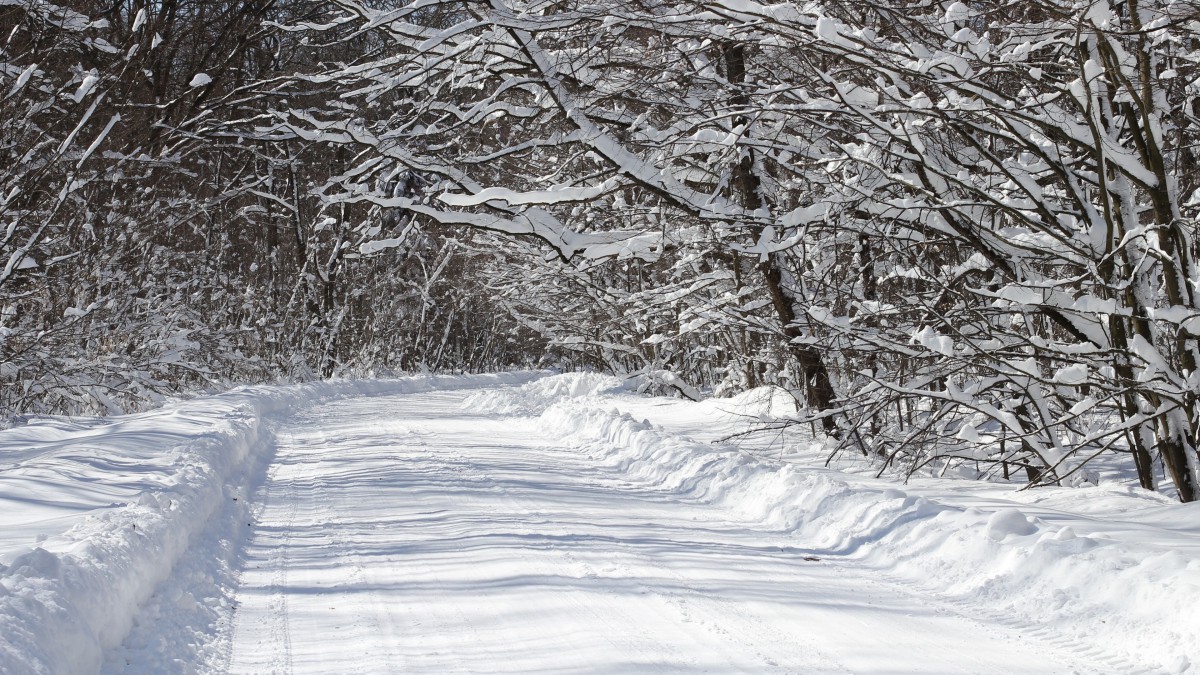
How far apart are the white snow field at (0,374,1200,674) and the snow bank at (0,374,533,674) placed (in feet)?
0.06

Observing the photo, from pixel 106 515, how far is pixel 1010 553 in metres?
4.67

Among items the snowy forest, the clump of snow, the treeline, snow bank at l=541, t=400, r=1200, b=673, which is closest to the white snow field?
snow bank at l=541, t=400, r=1200, b=673

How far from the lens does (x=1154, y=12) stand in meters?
5.72

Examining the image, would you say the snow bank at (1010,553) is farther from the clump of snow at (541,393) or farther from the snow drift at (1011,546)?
the clump of snow at (541,393)

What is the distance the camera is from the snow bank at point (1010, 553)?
3471mm

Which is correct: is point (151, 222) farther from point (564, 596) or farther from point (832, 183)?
point (564, 596)

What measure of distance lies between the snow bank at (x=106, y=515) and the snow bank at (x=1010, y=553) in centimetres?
358

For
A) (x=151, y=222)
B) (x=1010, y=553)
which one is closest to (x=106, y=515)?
(x=1010, y=553)

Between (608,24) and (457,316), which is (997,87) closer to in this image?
(608,24)

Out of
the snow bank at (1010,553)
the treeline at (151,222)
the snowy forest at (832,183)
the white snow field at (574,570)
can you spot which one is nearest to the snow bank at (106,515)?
the white snow field at (574,570)

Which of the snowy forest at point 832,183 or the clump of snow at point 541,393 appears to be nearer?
the snowy forest at point 832,183

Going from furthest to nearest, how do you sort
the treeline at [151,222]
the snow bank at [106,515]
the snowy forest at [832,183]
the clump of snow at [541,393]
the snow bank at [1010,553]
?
the clump of snow at [541,393] < the treeline at [151,222] < the snowy forest at [832,183] < the snow bank at [1010,553] < the snow bank at [106,515]

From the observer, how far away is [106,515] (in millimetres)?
4891

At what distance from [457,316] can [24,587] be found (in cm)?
3831
